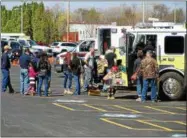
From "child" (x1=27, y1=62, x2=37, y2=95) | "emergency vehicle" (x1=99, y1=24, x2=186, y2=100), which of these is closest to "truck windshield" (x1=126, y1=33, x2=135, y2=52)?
"emergency vehicle" (x1=99, y1=24, x2=186, y2=100)

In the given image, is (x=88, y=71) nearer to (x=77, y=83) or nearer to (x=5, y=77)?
(x=77, y=83)

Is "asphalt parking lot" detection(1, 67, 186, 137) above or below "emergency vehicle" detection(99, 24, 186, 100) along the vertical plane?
below

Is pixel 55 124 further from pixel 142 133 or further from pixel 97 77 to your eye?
pixel 97 77

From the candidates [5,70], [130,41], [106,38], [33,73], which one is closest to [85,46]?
[106,38]

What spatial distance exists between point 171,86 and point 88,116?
4.85 m

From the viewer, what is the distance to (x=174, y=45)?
58.0 ft

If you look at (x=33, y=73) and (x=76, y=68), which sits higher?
(x=76, y=68)

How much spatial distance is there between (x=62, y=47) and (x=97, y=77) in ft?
114

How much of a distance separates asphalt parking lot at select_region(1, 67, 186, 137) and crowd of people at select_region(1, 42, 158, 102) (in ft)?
1.67

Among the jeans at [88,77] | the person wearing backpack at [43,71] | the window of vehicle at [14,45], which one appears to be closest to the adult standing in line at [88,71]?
the jeans at [88,77]

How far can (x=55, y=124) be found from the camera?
39.6 feet

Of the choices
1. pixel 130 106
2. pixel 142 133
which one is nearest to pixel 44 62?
pixel 130 106

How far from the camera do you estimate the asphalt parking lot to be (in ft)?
36.7

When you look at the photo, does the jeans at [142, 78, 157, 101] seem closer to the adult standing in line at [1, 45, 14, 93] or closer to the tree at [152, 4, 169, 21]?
the adult standing in line at [1, 45, 14, 93]
